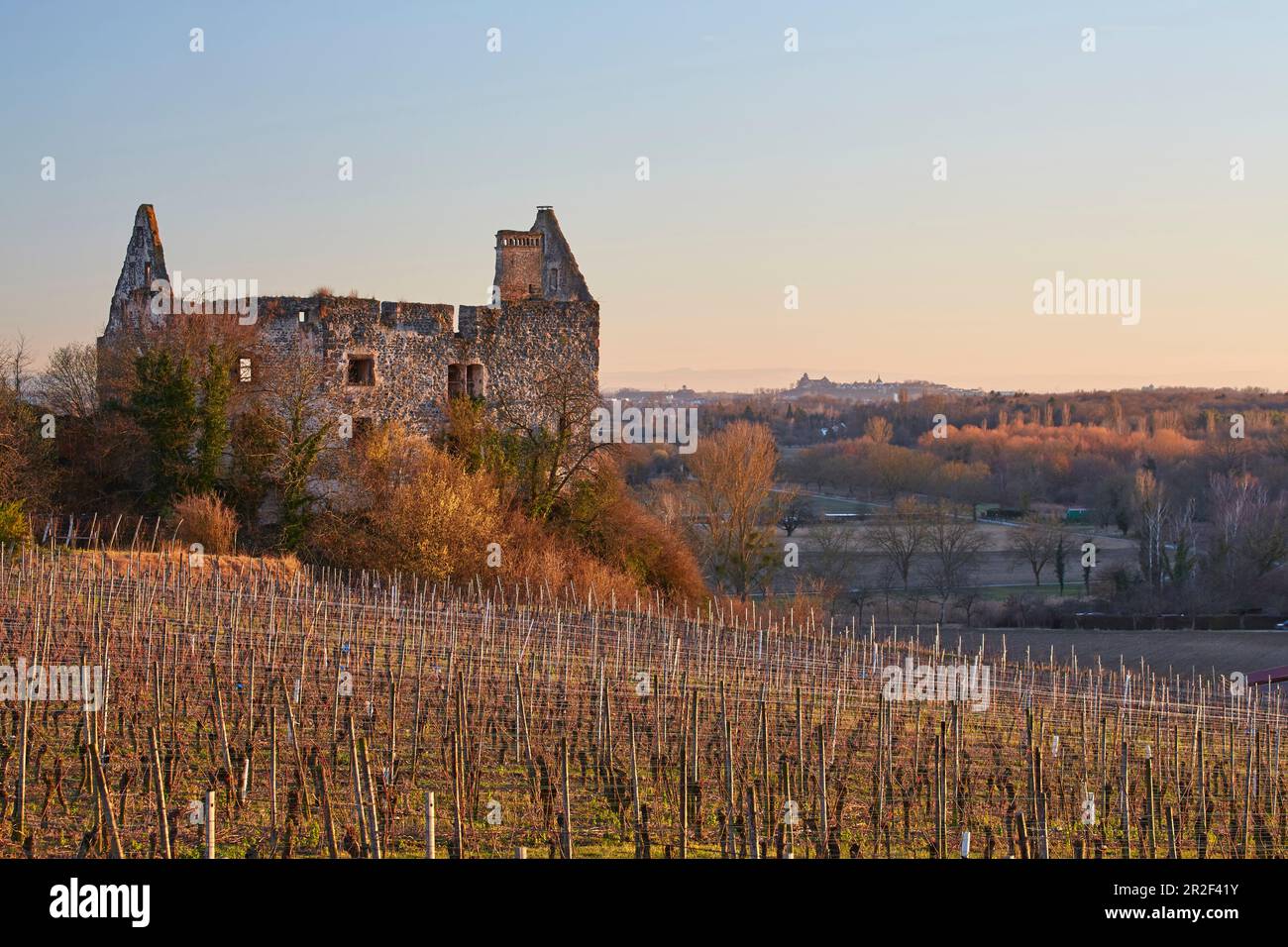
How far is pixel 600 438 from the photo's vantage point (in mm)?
26656

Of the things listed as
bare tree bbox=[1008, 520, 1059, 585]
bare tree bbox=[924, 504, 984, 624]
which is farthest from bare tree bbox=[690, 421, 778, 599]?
bare tree bbox=[1008, 520, 1059, 585]

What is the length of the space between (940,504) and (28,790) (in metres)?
46.8

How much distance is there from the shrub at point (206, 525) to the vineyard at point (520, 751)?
9.63 feet

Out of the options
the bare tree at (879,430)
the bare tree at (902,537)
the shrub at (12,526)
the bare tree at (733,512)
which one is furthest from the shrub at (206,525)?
the bare tree at (879,430)

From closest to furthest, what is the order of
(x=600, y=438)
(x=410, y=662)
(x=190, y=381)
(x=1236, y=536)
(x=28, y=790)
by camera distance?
(x=28, y=790) → (x=410, y=662) → (x=190, y=381) → (x=600, y=438) → (x=1236, y=536)

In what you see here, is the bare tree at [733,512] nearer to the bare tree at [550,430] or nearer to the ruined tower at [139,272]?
the bare tree at [550,430]

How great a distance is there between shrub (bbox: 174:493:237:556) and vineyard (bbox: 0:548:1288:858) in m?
2.93

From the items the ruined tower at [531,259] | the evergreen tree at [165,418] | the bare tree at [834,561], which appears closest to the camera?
the evergreen tree at [165,418]

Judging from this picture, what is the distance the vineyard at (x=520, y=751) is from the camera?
9539mm

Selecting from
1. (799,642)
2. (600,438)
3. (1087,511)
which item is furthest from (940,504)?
(799,642)
